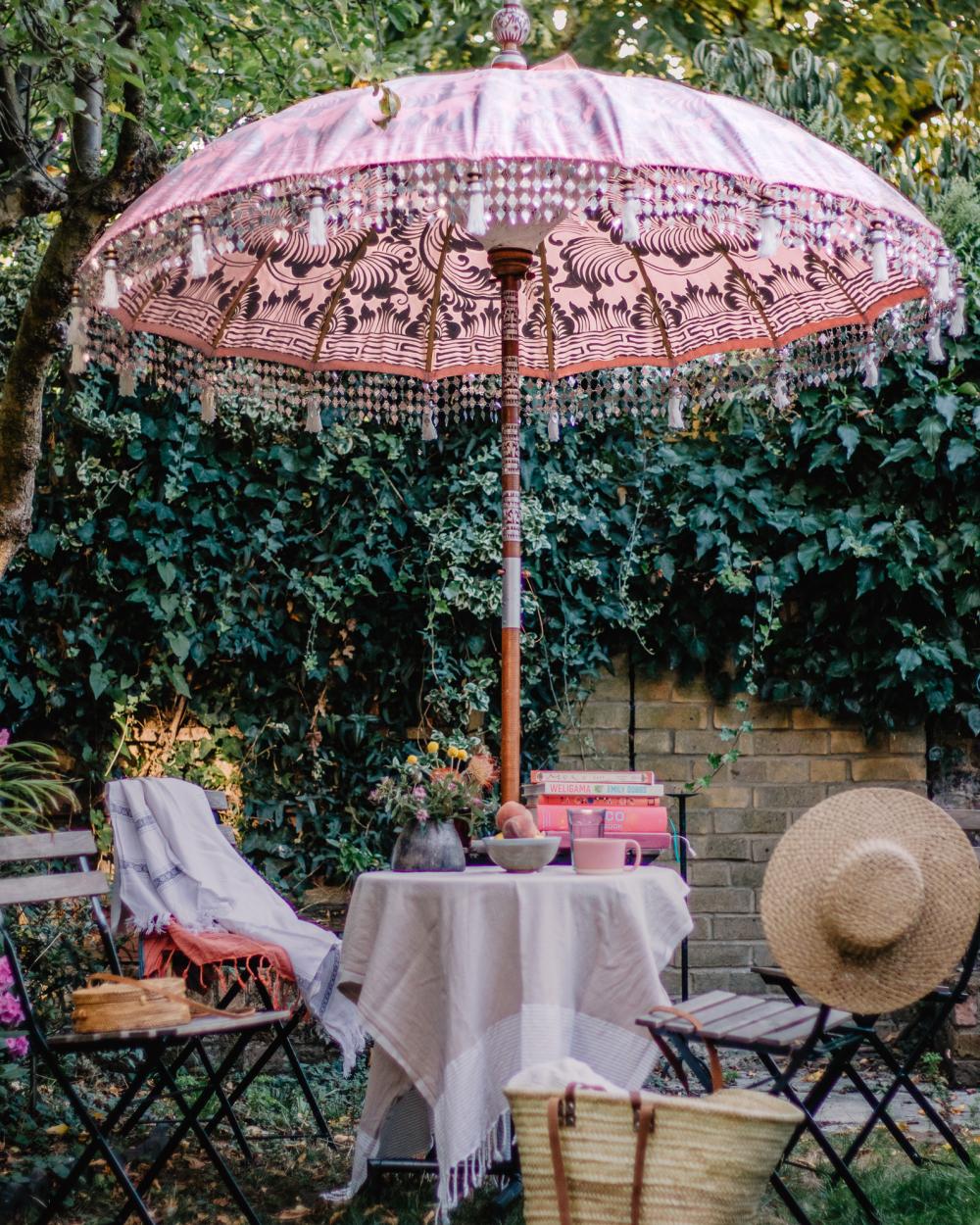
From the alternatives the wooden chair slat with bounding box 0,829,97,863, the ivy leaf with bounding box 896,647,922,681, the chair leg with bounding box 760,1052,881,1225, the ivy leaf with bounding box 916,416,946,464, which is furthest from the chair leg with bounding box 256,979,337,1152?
the ivy leaf with bounding box 916,416,946,464

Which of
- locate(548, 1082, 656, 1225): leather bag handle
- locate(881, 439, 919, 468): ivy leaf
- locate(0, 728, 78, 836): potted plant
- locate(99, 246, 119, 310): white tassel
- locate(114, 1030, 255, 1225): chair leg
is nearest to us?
locate(548, 1082, 656, 1225): leather bag handle

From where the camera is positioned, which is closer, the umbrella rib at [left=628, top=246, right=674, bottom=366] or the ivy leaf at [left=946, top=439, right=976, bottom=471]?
the umbrella rib at [left=628, top=246, right=674, bottom=366]

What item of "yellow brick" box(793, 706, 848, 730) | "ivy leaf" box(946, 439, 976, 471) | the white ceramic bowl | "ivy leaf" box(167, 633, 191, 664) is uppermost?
"ivy leaf" box(946, 439, 976, 471)

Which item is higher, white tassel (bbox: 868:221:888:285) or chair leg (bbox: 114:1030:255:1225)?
white tassel (bbox: 868:221:888:285)

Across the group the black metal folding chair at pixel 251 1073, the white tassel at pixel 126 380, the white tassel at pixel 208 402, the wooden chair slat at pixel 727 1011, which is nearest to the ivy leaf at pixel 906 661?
the wooden chair slat at pixel 727 1011

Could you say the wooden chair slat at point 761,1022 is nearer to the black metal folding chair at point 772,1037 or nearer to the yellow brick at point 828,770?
the black metal folding chair at point 772,1037

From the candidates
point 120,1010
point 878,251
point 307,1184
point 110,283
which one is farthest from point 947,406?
point 120,1010

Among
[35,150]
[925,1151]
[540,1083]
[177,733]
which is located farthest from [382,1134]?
[35,150]

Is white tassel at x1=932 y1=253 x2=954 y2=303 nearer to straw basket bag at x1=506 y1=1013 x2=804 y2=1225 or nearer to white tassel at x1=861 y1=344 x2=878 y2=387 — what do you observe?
white tassel at x1=861 y1=344 x2=878 y2=387

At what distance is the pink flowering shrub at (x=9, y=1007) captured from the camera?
389cm

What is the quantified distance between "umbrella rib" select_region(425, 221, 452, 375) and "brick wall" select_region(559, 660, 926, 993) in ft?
4.91

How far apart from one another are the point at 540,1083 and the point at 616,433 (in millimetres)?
3462

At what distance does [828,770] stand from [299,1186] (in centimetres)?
273

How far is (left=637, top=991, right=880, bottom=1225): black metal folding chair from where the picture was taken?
8.93ft
